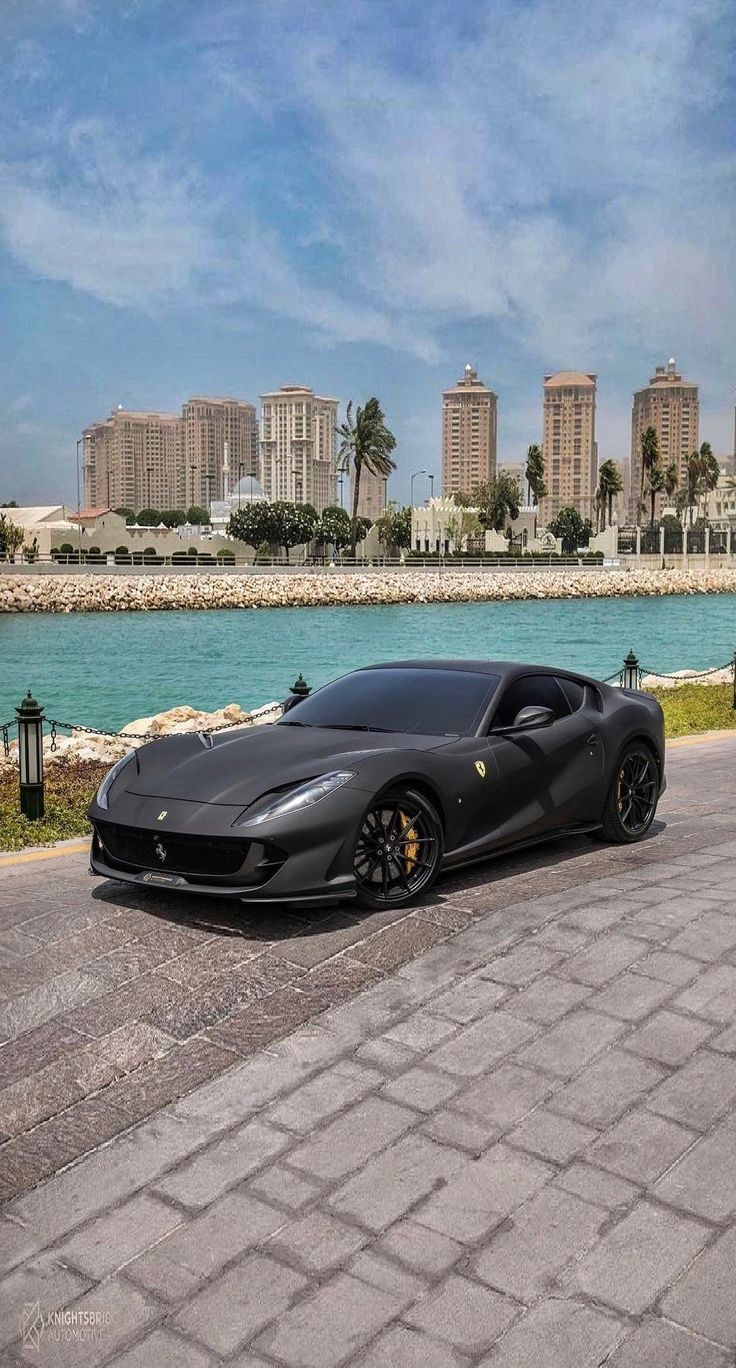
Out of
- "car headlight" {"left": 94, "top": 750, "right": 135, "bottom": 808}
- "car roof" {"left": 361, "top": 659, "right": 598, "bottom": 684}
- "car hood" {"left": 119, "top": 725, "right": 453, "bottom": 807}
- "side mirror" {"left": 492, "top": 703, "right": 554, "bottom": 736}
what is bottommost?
"car headlight" {"left": 94, "top": 750, "right": 135, "bottom": 808}

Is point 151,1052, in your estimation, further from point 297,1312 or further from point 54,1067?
point 297,1312

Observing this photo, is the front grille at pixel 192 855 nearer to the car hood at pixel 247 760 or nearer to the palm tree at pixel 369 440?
the car hood at pixel 247 760

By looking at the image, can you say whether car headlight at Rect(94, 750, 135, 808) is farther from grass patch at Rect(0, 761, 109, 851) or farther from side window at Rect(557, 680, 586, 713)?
side window at Rect(557, 680, 586, 713)

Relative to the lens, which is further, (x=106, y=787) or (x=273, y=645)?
(x=273, y=645)

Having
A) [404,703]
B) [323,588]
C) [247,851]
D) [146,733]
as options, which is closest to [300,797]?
[247,851]

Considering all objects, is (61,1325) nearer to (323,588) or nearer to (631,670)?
(631,670)

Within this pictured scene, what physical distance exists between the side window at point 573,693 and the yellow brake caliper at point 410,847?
192 centimetres

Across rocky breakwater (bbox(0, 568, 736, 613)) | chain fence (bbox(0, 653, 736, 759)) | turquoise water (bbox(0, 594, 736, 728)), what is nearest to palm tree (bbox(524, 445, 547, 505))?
rocky breakwater (bbox(0, 568, 736, 613))

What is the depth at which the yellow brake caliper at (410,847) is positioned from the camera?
6.04 metres

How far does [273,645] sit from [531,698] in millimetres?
50736

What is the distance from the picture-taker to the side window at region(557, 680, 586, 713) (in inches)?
300

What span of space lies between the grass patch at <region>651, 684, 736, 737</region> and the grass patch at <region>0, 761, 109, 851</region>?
7.14 m

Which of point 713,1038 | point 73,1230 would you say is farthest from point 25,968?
Result: point 713,1038

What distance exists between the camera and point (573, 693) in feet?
25.3
